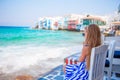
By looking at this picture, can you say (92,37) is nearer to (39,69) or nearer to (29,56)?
(39,69)

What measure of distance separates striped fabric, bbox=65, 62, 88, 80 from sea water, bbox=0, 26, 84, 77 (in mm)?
2664

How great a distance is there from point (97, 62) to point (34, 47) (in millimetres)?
4092

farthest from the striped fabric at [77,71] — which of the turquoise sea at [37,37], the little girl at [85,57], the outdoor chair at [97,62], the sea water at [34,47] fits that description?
the turquoise sea at [37,37]

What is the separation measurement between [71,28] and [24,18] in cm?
125

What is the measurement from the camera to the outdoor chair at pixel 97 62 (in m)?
→ 1.52

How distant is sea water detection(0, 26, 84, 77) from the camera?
4879 millimetres

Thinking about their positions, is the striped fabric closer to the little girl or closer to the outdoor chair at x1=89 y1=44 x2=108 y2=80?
the little girl

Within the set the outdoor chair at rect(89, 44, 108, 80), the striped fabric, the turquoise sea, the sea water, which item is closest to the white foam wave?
the sea water

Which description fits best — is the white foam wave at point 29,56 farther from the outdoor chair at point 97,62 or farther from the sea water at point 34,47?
the outdoor chair at point 97,62

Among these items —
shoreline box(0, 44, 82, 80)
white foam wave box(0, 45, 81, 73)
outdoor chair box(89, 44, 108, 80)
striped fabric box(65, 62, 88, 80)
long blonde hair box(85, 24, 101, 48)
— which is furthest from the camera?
white foam wave box(0, 45, 81, 73)

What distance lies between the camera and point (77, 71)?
1.91m

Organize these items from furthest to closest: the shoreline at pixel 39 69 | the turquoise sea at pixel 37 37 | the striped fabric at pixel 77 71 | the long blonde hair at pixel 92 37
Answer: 1. the turquoise sea at pixel 37 37
2. the shoreline at pixel 39 69
3. the striped fabric at pixel 77 71
4. the long blonde hair at pixel 92 37

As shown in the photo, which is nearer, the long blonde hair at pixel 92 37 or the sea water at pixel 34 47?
the long blonde hair at pixel 92 37

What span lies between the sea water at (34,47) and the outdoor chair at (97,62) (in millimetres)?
2962
